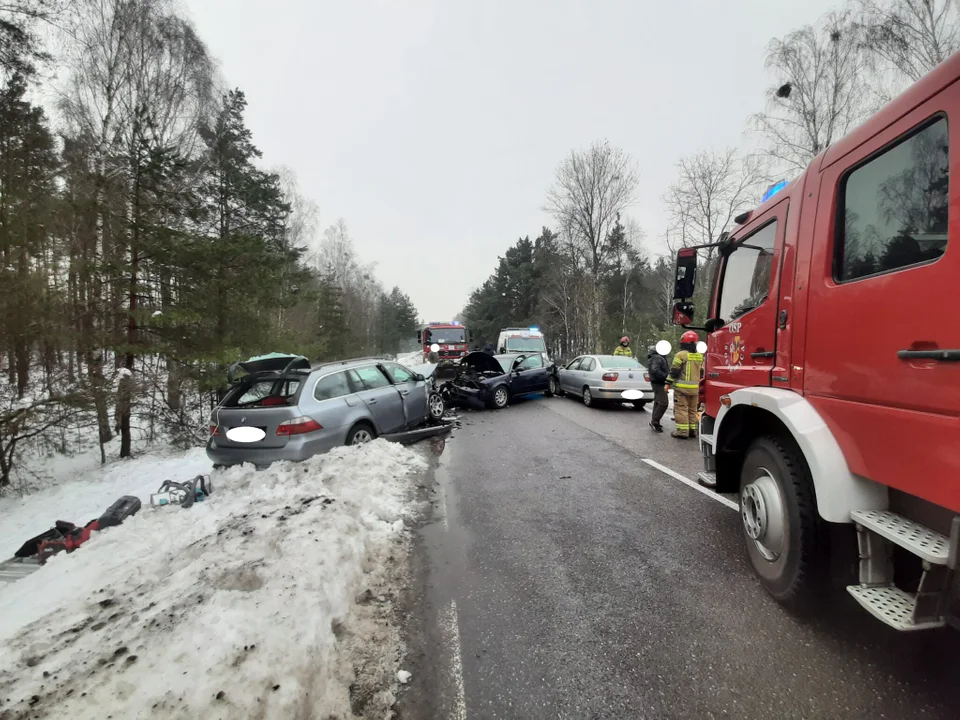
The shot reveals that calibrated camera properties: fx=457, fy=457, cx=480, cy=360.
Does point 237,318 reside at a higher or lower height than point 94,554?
higher

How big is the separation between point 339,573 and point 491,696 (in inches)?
53.1

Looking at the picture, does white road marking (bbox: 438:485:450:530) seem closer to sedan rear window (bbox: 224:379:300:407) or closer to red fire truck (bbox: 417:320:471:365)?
sedan rear window (bbox: 224:379:300:407)

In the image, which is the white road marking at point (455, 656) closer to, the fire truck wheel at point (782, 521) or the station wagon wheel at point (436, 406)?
the fire truck wheel at point (782, 521)

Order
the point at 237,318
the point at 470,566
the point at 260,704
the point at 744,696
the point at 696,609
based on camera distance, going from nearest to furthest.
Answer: the point at 260,704, the point at 744,696, the point at 696,609, the point at 470,566, the point at 237,318

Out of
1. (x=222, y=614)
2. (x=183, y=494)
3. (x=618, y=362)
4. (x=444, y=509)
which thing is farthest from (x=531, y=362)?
(x=222, y=614)

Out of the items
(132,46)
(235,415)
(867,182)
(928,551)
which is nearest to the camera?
(928,551)

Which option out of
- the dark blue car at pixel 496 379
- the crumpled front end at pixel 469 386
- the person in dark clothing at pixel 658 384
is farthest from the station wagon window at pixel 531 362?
the person in dark clothing at pixel 658 384

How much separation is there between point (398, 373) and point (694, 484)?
215 inches

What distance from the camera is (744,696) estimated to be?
217cm

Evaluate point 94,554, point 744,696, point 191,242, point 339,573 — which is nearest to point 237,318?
point 191,242

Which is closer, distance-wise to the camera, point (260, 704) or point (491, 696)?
point (260, 704)

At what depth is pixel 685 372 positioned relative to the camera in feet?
27.3

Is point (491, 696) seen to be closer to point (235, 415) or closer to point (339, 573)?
point (339, 573)

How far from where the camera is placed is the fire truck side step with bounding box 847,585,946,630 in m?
1.94
